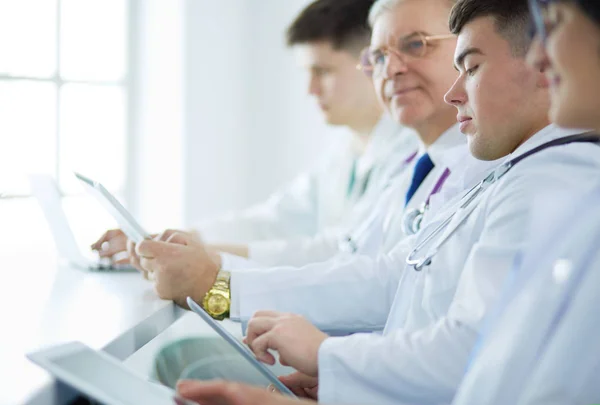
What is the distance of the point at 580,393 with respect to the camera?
0.87 meters

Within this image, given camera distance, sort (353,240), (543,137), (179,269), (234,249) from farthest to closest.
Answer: (234,249), (353,240), (179,269), (543,137)

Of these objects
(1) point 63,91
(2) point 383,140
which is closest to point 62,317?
(2) point 383,140

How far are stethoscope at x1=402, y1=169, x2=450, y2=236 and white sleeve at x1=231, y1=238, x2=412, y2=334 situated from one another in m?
0.04

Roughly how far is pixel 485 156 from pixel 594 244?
31 cm

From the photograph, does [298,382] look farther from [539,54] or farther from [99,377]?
[539,54]

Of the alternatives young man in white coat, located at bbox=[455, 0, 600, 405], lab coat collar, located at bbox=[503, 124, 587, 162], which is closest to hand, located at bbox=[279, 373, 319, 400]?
young man in white coat, located at bbox=[455, 0, 600, 405]

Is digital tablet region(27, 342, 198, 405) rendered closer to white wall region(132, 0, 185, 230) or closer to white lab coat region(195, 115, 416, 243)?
white lab coat region(195, 115, 416, 243)

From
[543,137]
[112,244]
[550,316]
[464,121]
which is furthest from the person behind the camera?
[112,244]

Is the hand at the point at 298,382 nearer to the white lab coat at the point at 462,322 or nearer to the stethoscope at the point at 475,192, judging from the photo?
the white lab coat at the point at 462,322

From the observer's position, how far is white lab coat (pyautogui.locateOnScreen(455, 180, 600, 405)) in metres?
0.86

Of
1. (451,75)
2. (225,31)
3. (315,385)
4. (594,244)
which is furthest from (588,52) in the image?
(225,31)

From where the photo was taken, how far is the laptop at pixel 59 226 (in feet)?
5.73

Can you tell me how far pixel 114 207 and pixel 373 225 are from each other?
2.09ft

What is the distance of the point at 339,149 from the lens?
2766 mm
